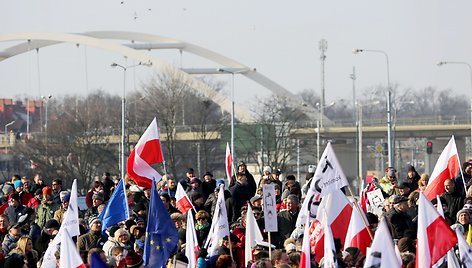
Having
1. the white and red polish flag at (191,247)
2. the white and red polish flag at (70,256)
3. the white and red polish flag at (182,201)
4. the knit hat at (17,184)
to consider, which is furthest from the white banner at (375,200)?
the white and red polish flag at (70,256)

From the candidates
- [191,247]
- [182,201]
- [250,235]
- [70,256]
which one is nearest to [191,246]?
[191,247]

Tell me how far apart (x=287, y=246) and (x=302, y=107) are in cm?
8069

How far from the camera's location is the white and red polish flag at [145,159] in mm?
19031

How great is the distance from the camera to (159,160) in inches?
780

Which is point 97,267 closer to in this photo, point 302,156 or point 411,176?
point 411,176

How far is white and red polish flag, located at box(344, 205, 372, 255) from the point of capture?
45.2ft

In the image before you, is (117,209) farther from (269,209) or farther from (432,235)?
(432,235)

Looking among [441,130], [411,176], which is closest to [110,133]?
[441,130]

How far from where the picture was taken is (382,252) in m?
10.2

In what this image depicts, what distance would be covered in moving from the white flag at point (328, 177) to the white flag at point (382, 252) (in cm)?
429

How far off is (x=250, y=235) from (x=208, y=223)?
2.13 meters

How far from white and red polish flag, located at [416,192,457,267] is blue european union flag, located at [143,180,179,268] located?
3.17 m

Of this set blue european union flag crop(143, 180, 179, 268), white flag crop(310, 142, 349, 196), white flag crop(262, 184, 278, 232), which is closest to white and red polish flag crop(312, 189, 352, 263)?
white flag crop(310, 142, 349, 196)

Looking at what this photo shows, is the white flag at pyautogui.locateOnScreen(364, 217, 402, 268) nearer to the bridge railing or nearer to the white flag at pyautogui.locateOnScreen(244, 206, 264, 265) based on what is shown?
the white flag at pyautogui.locateOnScreen(244, 206, 264, 265)
